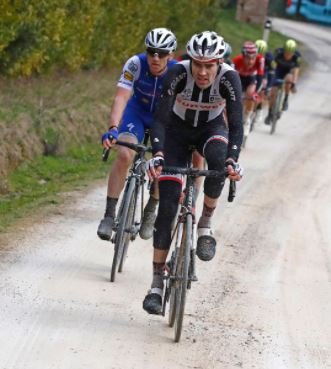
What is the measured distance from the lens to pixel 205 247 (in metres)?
7.15

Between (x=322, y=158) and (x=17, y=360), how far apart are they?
11.6 m

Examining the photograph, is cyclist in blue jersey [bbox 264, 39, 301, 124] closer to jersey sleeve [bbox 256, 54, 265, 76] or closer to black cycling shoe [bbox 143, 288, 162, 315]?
jersey sleeve [bbox 256, 54, 265, 76]

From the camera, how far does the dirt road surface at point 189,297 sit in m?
6.48

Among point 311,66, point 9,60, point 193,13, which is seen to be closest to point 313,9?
point 311,66

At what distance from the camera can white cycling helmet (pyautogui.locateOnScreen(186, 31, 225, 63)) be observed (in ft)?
22.3

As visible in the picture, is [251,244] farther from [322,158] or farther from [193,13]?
[193,13]

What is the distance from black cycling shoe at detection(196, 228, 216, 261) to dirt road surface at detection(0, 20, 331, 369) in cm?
52

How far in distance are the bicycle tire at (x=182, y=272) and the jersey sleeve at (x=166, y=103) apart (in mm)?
574

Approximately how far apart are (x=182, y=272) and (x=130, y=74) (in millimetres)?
2382

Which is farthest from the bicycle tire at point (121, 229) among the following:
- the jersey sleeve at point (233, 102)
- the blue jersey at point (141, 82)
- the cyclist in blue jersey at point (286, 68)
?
the cyclist in blue jersey at point (286, 68)

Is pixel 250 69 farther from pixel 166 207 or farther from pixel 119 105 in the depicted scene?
pixel 166 207

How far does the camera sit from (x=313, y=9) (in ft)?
171

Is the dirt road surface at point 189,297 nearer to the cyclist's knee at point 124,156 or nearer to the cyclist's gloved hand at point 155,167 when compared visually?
the cyclist's knee at point 124,156

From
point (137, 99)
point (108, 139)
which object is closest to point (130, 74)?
point (137, 99)
